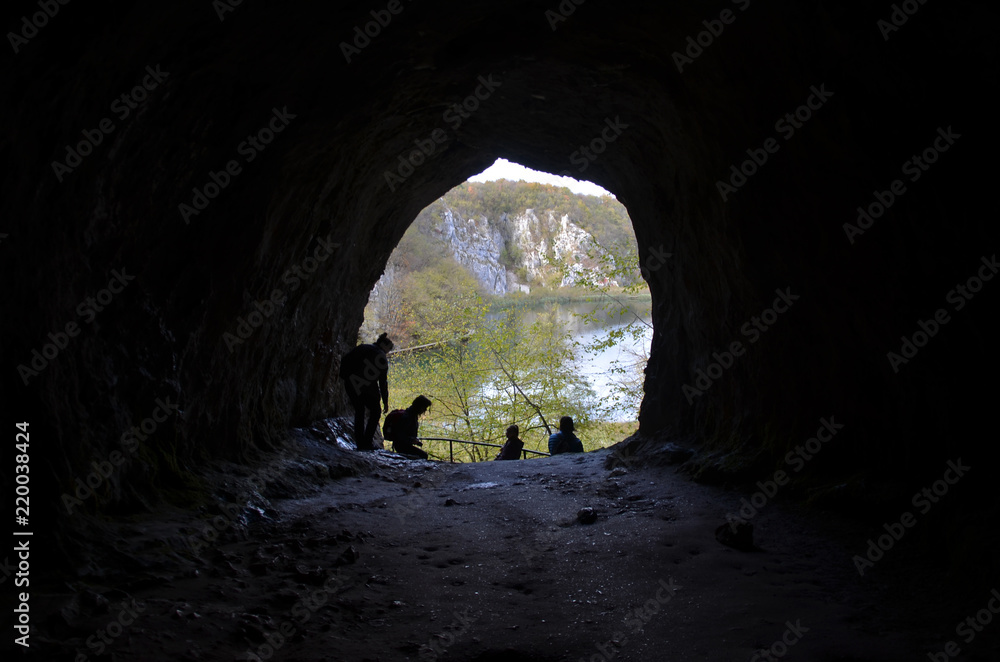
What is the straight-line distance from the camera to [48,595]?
8.77 feet

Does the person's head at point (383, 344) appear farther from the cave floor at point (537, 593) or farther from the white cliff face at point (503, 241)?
the white cliff face at point (503, 241)

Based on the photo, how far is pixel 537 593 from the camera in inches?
140

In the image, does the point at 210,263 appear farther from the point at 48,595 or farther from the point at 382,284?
the point at 382,284

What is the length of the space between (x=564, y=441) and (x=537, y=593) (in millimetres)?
8525

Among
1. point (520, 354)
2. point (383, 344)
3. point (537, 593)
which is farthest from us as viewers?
point (520, 354)

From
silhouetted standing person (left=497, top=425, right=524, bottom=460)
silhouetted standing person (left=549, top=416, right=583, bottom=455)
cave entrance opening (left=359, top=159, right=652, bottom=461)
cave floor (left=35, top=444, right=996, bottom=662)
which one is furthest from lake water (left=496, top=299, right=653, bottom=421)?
cave floor (left=35, top=444, right=996, bottom=662)

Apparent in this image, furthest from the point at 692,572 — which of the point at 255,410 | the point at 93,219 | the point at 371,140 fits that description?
the point at 371,140

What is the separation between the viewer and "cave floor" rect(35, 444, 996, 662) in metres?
2.74

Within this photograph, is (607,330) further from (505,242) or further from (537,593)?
(505,242)

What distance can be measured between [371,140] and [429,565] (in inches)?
215

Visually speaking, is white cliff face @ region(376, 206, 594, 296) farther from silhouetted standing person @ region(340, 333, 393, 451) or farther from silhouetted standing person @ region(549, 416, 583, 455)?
silhouetted standing person @ region(340, 333, 393, 451)

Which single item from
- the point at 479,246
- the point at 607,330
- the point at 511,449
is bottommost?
the point at 511,449

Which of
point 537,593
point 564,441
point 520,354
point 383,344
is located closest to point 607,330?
point 520,354

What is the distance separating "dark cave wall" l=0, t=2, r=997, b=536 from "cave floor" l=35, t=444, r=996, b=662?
0.98m
